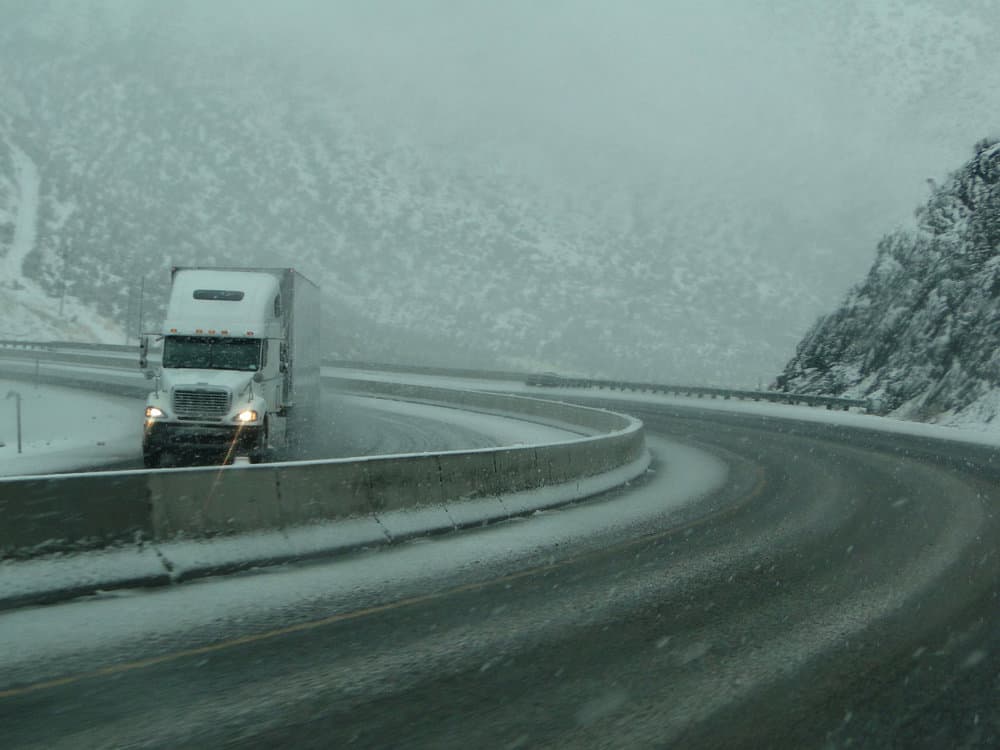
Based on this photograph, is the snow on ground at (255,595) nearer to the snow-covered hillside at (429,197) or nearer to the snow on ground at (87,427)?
the snow on ground at (87,427)

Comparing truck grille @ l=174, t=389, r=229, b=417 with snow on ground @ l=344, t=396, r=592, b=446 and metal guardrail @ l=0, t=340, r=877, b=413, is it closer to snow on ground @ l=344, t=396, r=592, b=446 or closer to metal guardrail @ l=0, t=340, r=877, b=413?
snow on ground @ l=344, t=396, r=592, b=446

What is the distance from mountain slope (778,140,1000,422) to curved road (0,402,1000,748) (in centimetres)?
2686

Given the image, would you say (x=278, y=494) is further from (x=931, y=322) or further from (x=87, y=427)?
(x=931, y=322)

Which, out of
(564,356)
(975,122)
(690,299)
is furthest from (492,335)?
(975,122)

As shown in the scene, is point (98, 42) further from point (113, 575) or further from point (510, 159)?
point (113, 575)

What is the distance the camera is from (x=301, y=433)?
73.6 ft

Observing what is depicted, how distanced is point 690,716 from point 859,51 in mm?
208394

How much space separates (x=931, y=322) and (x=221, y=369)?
30.6 meters

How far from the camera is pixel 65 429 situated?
31.8 m

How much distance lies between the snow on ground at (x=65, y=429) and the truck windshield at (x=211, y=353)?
3413 mm

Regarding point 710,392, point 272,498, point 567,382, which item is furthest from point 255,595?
point 567,382

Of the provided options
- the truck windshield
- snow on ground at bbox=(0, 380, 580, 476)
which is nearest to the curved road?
the truck windshield

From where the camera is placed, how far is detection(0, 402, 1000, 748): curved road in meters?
4.86

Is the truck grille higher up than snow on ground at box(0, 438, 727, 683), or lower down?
higher up
